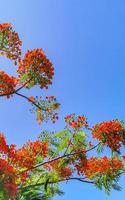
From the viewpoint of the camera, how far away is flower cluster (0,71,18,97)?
16.8 meters

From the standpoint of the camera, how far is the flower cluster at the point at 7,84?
16750mm

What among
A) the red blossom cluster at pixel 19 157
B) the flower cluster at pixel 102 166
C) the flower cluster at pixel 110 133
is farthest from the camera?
the flower cluster at pixel 102 166

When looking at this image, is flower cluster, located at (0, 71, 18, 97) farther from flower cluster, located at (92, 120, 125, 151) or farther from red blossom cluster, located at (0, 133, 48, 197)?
flower cluster, located at (92, 120, 125, 151)

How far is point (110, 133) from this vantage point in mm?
18141

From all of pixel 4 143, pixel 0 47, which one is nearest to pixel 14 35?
pixel 0 47

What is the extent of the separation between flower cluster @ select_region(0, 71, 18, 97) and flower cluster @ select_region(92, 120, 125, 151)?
3.37 m

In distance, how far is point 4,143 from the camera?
1752 cm

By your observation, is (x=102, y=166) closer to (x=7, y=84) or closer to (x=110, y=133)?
(x=110, y=133)

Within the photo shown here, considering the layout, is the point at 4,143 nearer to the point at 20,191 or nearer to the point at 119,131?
the point at 20,191

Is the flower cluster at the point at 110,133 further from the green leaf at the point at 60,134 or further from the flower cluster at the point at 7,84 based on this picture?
the flower cluster at the point at 7,84

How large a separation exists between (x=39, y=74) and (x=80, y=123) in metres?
3.08

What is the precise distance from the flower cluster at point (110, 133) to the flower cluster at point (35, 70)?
9.73 feet

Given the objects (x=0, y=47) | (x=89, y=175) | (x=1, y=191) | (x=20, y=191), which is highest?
(x=0, y=47)

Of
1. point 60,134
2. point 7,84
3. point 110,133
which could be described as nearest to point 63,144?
point 60,134
